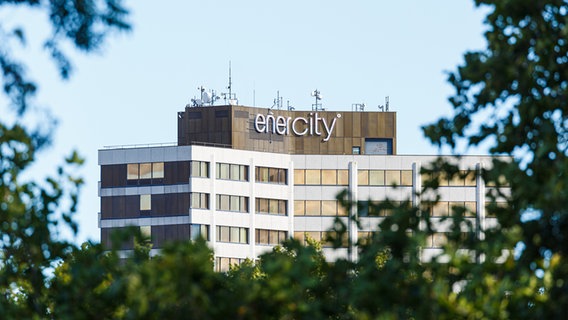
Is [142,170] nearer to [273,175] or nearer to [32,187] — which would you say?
[273,175]

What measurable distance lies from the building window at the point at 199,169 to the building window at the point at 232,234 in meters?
4.92

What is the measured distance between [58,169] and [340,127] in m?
138

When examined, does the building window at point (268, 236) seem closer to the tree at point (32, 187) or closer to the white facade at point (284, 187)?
the white facade at point (284, 187)

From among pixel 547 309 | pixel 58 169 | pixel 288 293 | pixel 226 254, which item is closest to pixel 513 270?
pixel 547 309

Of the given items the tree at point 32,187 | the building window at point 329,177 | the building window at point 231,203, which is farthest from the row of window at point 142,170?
the tree at point 32,187

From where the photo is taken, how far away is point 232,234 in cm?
15625

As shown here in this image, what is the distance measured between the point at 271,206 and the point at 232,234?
Result: 5638 mm

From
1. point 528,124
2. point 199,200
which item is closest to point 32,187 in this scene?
point 528,124

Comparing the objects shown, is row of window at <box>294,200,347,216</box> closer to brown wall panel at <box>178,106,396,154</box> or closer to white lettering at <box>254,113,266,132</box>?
brown wall panel at <box>178,106,396,154</box>

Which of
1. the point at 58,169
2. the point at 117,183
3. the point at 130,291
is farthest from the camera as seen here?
the point at 117,183

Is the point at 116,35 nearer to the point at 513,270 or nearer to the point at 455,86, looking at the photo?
the point at 455,86

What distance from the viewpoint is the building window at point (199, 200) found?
153 metres

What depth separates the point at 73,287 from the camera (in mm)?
22297

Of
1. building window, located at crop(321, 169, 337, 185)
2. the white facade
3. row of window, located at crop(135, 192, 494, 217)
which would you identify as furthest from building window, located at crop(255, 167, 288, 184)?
building window, located at crop(321, 169, 337, 185)
